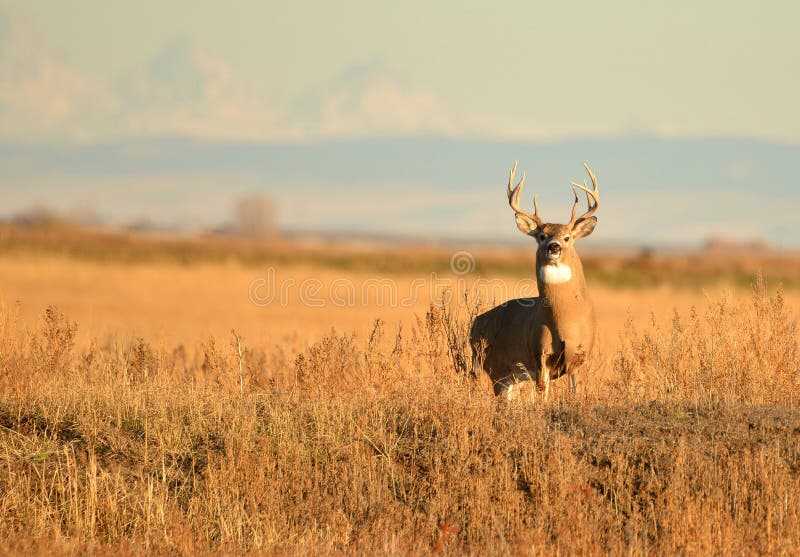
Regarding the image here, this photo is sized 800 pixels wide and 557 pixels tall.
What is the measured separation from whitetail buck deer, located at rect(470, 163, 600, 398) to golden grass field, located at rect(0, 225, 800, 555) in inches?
15.0

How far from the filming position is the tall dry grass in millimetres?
8805

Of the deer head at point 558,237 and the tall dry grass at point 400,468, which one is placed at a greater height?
the deer head at point 558,237

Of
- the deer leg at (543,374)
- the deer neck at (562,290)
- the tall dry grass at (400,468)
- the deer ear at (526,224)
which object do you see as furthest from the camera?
the deer ear at (526,224)

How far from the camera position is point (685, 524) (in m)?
8.75

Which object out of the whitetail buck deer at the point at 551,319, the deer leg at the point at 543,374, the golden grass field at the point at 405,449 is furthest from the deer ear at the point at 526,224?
the deer leg at the point at 543,374

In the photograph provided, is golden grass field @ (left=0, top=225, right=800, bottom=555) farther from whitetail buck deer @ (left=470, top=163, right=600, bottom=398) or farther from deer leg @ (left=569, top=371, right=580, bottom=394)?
whitetail buck deer @ (left=470, top=163, right=600, bottom=398)

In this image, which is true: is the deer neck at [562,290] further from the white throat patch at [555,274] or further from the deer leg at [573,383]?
the deer leg at [573,383]

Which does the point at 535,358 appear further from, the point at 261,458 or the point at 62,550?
the point at 62,550

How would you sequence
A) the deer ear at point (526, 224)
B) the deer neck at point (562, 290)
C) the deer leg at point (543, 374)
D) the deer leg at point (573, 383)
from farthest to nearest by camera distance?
the deer ear at point (526, 224), the deer neck at point (562, 290), the deer leg at point (543, 374), the deer leg at point (573, 383)

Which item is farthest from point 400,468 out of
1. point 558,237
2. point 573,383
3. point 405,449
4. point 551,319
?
point 558,237

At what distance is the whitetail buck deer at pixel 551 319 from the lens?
40.2 feet

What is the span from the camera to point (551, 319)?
1236cm

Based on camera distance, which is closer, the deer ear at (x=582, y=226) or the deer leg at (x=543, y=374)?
the deer leg at (x=543, y=374)

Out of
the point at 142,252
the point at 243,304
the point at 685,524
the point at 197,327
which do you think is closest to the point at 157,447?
the point at 685,524
